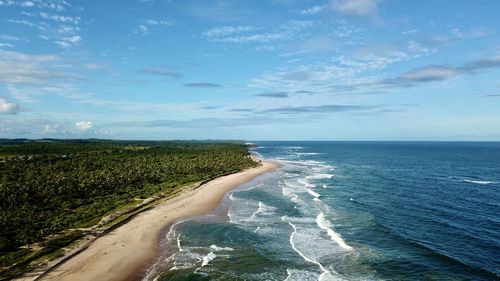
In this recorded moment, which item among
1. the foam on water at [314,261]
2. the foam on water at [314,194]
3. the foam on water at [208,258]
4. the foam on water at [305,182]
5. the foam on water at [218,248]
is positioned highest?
the foam on water at [305,182]

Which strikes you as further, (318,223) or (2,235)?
(318,223)

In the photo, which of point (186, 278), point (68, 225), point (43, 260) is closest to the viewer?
point (186, 278)

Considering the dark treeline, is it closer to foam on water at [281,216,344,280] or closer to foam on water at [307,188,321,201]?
foam on water at [281,216,344,280]

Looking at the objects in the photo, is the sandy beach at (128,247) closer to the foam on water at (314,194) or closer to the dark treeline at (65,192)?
the dark treeline at (65,192)

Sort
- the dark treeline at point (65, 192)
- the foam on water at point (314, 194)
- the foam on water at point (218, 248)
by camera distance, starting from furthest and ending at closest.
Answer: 1. the foam on water at point (314, 194)
2. the dark treeline at point (65, 192)
3. the foam on water at point (218, 248)

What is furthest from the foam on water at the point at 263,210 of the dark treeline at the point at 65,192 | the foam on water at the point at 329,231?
the dark treeline at the point at 65,192

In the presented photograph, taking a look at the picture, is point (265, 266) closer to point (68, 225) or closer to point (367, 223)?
point (367, 223)

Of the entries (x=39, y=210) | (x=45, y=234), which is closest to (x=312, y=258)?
(x=45, y=234)
